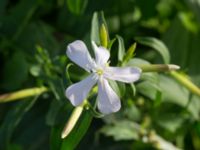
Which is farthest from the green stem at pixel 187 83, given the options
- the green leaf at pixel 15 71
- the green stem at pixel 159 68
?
the green leaf at pixel 15 71

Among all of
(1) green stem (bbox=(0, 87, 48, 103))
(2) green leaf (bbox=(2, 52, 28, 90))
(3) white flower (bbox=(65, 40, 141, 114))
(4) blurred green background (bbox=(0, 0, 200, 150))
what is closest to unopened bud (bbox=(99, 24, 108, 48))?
(3) white flower (bbox=(65, 40, 141, 114))

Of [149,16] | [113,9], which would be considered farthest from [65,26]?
[149,16]

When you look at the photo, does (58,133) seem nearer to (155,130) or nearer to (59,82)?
(59,82)

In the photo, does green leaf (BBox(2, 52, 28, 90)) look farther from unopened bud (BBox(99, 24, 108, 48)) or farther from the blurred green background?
unopened bud (BBox(99, 24, 108, 48))

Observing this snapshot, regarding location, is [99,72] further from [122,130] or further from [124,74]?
[122,130]

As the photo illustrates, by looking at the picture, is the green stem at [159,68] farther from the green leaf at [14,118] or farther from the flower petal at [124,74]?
the green leaf at [14,118]

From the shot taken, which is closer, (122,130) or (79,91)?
(79,91)

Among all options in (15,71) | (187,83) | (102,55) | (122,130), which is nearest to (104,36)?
(102,55)
